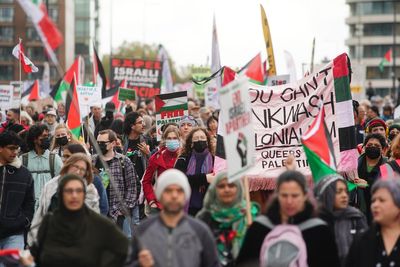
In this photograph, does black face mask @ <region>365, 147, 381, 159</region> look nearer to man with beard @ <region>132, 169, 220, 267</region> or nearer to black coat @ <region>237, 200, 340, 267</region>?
black coat @ <region>237, 200, 340, 267</region>

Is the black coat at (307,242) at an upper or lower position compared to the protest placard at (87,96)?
lower

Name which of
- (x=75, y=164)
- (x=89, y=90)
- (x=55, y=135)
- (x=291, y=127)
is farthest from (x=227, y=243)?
(x=89, y=90)

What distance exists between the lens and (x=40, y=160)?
12430 millimetres

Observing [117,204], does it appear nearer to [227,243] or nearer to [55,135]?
[55,135]

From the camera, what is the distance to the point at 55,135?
14.0m

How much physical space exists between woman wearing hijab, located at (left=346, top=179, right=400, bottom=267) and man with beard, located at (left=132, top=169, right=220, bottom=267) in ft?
3.12

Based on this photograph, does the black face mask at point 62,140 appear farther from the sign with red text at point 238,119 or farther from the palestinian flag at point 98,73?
the palestinian flag at point 98,73

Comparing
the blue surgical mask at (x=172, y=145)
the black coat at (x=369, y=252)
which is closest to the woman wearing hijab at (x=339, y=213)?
the black coat at (x=369, y=252)

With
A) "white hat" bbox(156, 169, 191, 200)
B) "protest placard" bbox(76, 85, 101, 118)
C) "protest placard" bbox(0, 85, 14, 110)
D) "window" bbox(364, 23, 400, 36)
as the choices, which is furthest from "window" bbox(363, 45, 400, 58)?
"white hat" bbox(156, 169, 191, 200)

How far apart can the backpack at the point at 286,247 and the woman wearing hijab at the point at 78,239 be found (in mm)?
1009

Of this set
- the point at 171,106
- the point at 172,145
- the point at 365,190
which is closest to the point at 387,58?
the point at 171,106

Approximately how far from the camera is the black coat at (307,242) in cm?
805

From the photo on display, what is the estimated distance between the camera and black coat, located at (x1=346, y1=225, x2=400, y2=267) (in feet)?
26.0

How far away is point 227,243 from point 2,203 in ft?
10.2
